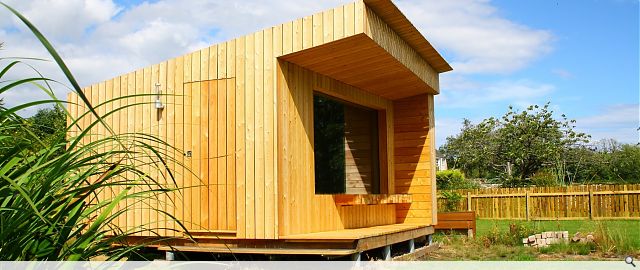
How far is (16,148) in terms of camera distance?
1.49m

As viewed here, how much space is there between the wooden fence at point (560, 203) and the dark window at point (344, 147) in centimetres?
759

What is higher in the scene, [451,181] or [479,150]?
[479,150]

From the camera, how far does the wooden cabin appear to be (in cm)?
715

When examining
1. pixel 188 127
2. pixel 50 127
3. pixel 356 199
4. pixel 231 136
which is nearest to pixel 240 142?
pixel 231 136

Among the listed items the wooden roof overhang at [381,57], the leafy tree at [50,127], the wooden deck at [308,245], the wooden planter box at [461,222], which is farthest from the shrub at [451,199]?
the leafy tree at [50,127]

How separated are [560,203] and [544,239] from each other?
7.93 m

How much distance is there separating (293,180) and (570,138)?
2514 cm

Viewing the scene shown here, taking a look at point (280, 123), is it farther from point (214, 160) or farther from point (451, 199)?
point (451, 199)

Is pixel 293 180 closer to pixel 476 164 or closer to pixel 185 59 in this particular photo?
pixel 185 59

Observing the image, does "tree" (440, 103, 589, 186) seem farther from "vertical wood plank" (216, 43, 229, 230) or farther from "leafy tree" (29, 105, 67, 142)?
"leafy tree" (29, 105, 67, 142)

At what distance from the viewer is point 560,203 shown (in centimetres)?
1756

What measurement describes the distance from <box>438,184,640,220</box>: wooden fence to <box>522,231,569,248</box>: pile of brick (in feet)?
22.5

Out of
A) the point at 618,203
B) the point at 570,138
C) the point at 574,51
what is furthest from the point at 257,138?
the point at 570,138

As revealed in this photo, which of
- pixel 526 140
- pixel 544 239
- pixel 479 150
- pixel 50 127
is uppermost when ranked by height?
pixel 526 140
